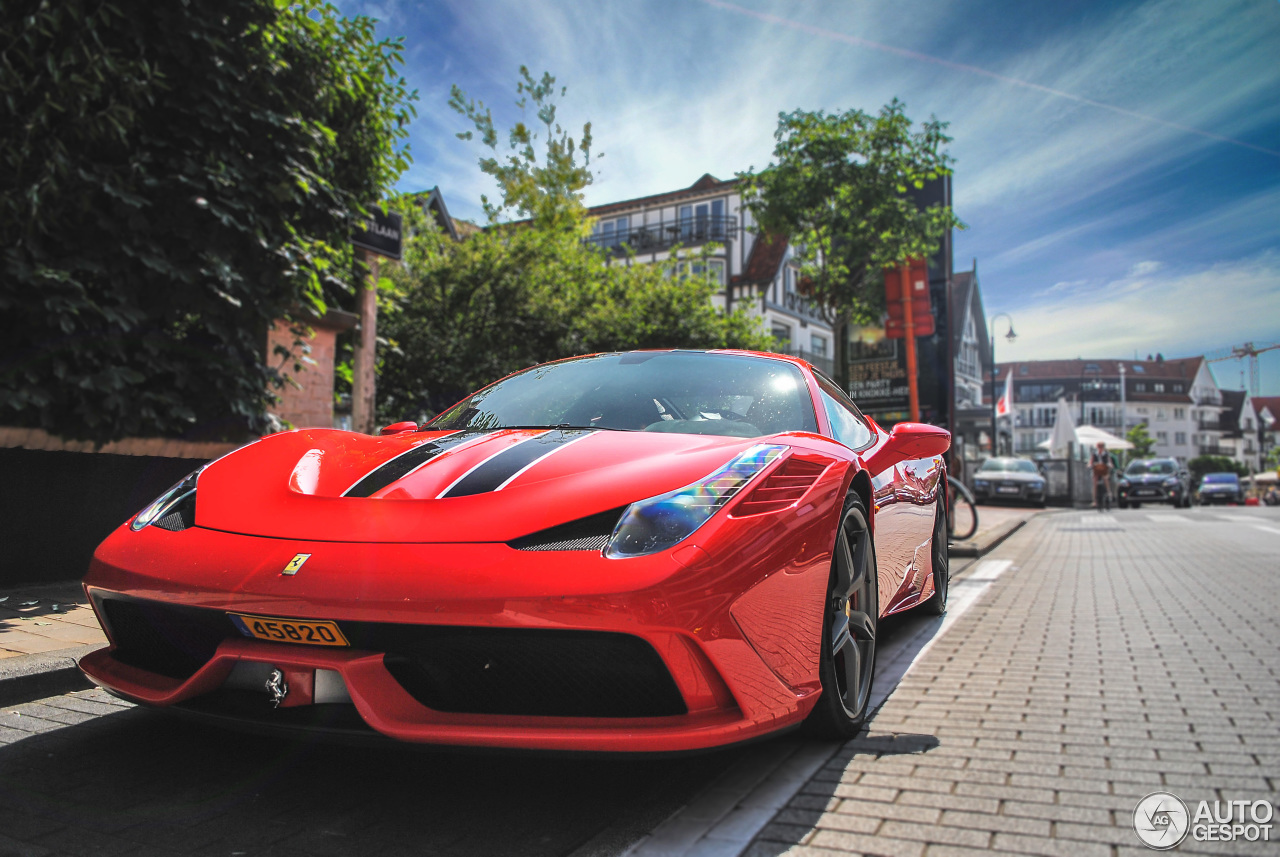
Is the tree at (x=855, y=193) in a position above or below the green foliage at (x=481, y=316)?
above

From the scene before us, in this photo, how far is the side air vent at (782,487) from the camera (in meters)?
2.18

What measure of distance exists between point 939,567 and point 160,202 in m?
5.06

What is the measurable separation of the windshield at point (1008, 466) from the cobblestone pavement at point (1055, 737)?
21506mm

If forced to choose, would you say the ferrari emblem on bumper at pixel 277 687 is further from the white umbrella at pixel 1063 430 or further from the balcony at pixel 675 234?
the balcony at pixel 675 234

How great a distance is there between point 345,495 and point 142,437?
150 inches

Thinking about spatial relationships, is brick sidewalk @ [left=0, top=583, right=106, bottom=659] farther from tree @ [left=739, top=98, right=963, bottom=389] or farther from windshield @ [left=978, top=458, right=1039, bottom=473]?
windshield @ [left=978, top=458, right=1039, bottom=473]

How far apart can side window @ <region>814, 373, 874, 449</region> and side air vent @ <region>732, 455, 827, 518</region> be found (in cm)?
70

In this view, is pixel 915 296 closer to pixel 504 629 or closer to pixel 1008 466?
pixel 504 629

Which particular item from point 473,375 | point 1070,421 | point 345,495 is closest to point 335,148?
point 345,495

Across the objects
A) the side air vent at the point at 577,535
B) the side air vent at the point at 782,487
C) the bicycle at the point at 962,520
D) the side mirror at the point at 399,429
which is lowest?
the bicycle at the point at 962,520

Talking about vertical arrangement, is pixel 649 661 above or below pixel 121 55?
below

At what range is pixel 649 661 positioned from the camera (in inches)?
76.2

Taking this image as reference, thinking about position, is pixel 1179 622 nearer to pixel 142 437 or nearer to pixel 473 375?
pixel 142 437

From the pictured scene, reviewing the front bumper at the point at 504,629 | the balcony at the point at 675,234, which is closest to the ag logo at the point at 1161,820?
the front bumper at the point at 504,629
